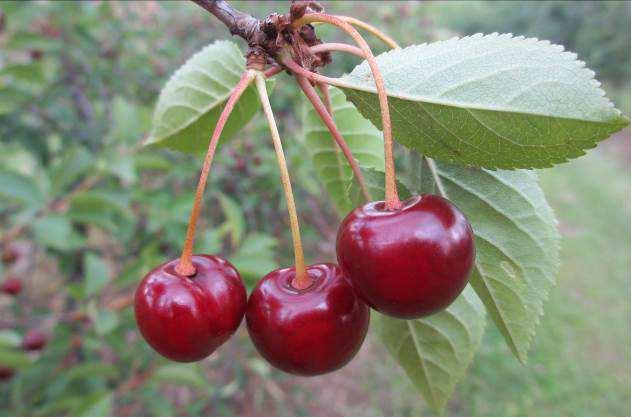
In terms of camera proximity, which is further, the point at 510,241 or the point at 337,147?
the point at 337,147

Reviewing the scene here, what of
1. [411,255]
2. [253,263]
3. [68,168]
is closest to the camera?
[411,255]

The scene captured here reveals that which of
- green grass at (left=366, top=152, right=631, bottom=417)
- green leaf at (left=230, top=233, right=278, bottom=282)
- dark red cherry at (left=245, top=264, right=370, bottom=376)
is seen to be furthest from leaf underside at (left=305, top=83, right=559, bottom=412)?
green grass at (left=366, top=152, right=631, bottom=417)

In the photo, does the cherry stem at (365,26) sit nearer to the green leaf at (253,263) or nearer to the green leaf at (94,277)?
the green leaf at (253,263)

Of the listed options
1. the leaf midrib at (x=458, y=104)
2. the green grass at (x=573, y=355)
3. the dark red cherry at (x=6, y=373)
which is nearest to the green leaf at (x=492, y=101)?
the leaf midrib at (x=458, y=104)

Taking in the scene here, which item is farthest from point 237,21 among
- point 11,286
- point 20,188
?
point 11,286

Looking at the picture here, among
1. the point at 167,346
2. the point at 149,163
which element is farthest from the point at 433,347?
the point at 149,163

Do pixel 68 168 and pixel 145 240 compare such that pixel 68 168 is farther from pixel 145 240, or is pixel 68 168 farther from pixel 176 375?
pixel 176 375

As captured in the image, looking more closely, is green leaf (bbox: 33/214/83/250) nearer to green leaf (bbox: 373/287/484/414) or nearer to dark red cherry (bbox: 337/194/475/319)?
green leaf (bbox: 373/287/484/414)
